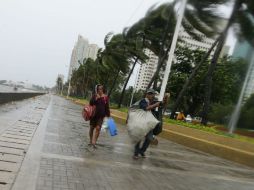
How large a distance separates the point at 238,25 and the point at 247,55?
344 cm

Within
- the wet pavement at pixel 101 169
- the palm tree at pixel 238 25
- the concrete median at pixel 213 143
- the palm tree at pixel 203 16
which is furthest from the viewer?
the palm tree at pixel 203 16

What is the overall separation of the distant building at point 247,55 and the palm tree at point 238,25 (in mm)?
777

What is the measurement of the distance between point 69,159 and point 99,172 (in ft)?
3.42

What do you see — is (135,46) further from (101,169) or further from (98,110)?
(101,169)

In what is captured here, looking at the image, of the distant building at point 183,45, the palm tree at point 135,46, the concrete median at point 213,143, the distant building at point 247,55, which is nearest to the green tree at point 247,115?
the distant building at point 247,55

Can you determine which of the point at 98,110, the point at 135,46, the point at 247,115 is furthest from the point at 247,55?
the point at 247,115

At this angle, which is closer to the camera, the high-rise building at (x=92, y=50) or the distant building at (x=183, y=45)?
the distant building at (x=183, y=45)

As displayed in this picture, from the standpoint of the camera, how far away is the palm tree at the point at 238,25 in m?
19.9

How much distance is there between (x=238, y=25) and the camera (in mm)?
20719

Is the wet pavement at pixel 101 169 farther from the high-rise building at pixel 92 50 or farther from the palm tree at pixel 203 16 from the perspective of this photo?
the high-rise building at pixel 92 50

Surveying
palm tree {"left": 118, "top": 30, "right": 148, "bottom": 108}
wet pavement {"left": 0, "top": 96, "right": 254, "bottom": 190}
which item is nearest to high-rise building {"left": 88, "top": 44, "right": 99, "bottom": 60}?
palm tree {"left": 118, "top": 30, "right": 148, "bottom": 108}

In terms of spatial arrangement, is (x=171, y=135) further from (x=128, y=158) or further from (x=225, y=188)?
(x=225, y=188)

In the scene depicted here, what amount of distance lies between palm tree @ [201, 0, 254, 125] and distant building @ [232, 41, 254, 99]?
2.55 ft

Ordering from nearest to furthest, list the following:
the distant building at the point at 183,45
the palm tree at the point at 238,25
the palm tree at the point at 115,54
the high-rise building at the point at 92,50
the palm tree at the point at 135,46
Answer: the palm tree at the point at 238,25
the distant building at the point at 183,45
the palm tree at the point at 135,46
the palm tree at the point at 115,54
the high-rise building at the point at 92,50
